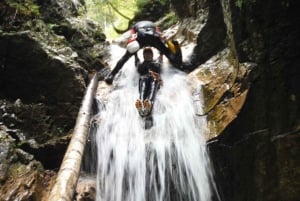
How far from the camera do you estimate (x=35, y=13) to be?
6.98 meters

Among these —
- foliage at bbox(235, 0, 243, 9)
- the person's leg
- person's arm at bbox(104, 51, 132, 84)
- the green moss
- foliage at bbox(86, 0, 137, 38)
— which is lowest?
the person's leg

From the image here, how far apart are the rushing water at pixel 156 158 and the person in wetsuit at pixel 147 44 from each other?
152 cm

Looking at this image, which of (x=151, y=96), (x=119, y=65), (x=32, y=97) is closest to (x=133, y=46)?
(x=119, y=65)

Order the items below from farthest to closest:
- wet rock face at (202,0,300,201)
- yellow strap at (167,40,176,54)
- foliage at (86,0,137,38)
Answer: foliage at (86,0,137,38) < yellow strap at (167,40,176,54) < wet rock face at (202,0,300,201)

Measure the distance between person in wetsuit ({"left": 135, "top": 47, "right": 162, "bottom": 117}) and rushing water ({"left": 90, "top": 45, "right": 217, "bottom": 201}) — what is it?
0.22m

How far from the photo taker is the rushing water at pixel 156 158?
5250 mm

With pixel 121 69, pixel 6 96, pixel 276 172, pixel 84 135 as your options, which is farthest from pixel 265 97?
pixel 6 96

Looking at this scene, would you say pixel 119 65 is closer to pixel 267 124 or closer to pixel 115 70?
pixel 115 70

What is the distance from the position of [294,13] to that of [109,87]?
13.1 ft

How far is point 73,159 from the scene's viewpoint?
14.3ft

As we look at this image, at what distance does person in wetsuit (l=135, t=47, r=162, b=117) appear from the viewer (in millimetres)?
6012

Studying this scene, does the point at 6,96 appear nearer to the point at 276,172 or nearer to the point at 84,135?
the point at 84,135

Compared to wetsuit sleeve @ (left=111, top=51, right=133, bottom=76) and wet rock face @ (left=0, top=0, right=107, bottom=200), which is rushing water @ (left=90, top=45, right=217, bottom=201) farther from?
wetsuit sleeve @ (left=111, top=51, right=133, bottom=76)

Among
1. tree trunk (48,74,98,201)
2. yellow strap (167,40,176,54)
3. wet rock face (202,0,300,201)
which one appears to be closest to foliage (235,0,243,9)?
wet rock face (202,0,300,201)
